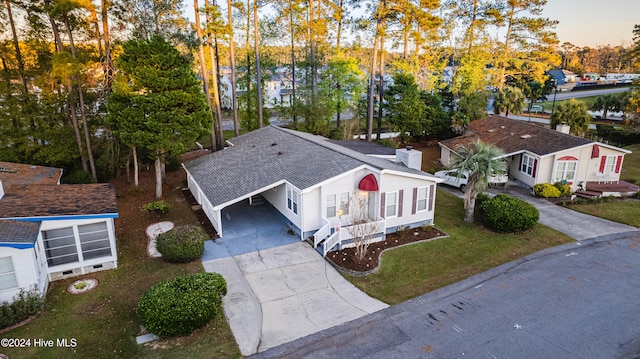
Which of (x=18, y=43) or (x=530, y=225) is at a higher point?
(x=18, y=43)

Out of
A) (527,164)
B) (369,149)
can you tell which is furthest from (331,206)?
(527,164)

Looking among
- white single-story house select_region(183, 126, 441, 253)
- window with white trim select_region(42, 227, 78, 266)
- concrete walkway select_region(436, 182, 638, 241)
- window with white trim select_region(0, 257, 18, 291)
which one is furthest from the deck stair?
window with white trim select_region(0, 257, 18, 291)

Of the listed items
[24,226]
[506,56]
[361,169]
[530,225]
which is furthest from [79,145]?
[506,56]

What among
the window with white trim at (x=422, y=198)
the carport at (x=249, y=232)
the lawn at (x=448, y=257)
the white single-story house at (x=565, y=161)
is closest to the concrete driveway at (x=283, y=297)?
the carport at (x=249, y=232)

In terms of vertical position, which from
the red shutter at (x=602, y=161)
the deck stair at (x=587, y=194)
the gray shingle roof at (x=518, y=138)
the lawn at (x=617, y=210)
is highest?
the gray shingle roof at (x=518, y=138)

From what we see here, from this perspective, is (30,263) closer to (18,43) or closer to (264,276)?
(264,276)

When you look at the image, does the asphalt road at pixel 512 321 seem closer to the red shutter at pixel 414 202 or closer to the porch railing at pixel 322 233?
the red shutter at pixel 414 202
